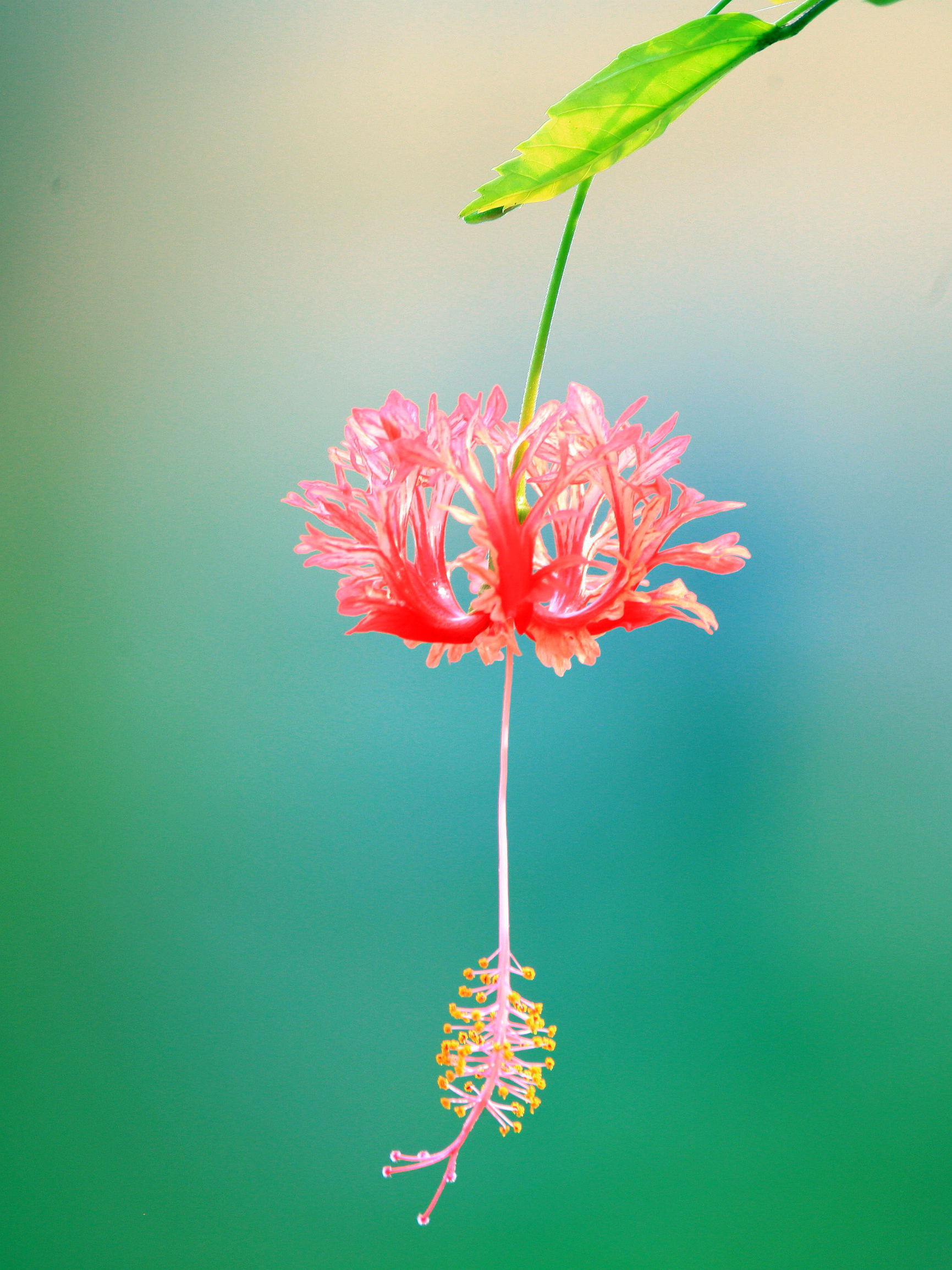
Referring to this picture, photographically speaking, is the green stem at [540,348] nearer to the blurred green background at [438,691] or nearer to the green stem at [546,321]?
the green stem at [546,321]

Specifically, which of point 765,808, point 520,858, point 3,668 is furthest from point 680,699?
point 3,668

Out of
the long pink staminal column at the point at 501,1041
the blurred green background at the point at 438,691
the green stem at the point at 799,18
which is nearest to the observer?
the green stem at the point at 799,18

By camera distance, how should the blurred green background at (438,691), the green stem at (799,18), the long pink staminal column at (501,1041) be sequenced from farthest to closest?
the blurred green background at (438,691) → the long pink staminal column at (501,1041) → the green stem at (799,18)

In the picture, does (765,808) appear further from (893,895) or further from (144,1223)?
(144,1223)

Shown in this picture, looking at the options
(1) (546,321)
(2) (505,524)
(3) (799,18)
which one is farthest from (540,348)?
(3) (799,18)

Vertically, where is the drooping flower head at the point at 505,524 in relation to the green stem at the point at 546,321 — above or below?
below

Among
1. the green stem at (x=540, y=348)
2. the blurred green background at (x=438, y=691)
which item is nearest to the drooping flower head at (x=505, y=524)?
the green stem at (x=540, y=348)

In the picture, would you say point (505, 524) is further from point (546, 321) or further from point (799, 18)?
point (799, 18)
